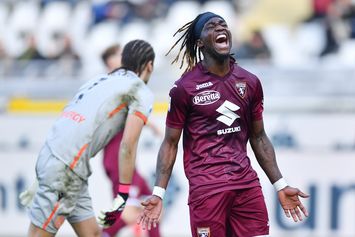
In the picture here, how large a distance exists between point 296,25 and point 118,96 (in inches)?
328

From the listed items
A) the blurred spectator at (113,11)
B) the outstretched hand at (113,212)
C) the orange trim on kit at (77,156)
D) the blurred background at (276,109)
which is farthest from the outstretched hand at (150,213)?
the blurred spectator at (113,11)

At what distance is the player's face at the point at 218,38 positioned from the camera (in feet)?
21.0

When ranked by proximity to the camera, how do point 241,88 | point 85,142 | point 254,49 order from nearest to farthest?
1. point 241,88
2. point 85,142
3. point 254,49

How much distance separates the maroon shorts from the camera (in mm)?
6426

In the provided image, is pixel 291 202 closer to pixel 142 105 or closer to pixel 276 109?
pixel 142 105

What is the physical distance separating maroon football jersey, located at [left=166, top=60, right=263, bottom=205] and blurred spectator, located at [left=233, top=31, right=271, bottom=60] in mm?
7384

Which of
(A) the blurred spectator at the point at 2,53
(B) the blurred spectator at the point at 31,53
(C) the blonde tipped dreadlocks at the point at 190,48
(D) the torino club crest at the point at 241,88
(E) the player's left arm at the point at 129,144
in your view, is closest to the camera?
(D) the torino club crest at the point at 241,88

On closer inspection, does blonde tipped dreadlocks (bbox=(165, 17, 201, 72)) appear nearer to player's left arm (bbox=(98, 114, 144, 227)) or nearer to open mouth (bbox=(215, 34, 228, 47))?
open mouth (bbox=(215, 34, 228, 47))

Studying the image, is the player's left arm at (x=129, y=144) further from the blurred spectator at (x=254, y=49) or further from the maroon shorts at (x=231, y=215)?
the blurred spectator at (x=254, y=49)

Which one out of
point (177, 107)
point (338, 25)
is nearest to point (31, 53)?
point (338, 25)

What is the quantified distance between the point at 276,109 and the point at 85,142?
4.62 meters

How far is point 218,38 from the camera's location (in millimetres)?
6414

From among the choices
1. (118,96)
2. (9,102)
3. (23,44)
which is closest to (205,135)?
(118,96)

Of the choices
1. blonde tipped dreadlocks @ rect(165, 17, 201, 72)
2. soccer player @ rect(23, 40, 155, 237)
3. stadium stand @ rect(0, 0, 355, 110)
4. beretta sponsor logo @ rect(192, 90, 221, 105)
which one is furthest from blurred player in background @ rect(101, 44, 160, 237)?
beretta sponsor logo @ rect(192, 90, 221, 105)
